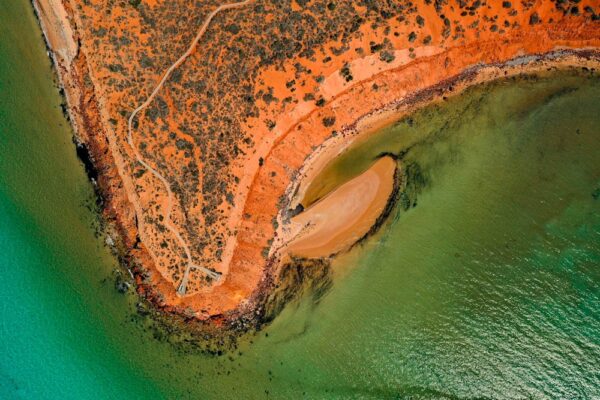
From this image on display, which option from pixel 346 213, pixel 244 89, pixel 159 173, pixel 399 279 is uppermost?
pixel 244 89

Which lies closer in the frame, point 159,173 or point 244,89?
point 244,89

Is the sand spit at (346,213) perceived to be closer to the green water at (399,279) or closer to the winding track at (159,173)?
the green water at (399,279)

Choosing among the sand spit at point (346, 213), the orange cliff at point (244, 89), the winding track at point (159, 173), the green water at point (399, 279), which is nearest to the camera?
the winding track at point (159, 173)

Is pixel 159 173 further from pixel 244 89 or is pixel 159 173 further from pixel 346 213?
pixel 346 213

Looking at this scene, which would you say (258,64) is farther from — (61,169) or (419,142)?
(61,169)

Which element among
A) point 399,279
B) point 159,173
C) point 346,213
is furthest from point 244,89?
point 399,279

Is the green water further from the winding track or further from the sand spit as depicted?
the winding track

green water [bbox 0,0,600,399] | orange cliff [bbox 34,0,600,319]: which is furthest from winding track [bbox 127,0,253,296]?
green water [bbox 0,0,600,399]

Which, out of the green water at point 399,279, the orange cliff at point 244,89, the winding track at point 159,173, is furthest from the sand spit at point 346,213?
the winding track at point 159,173
